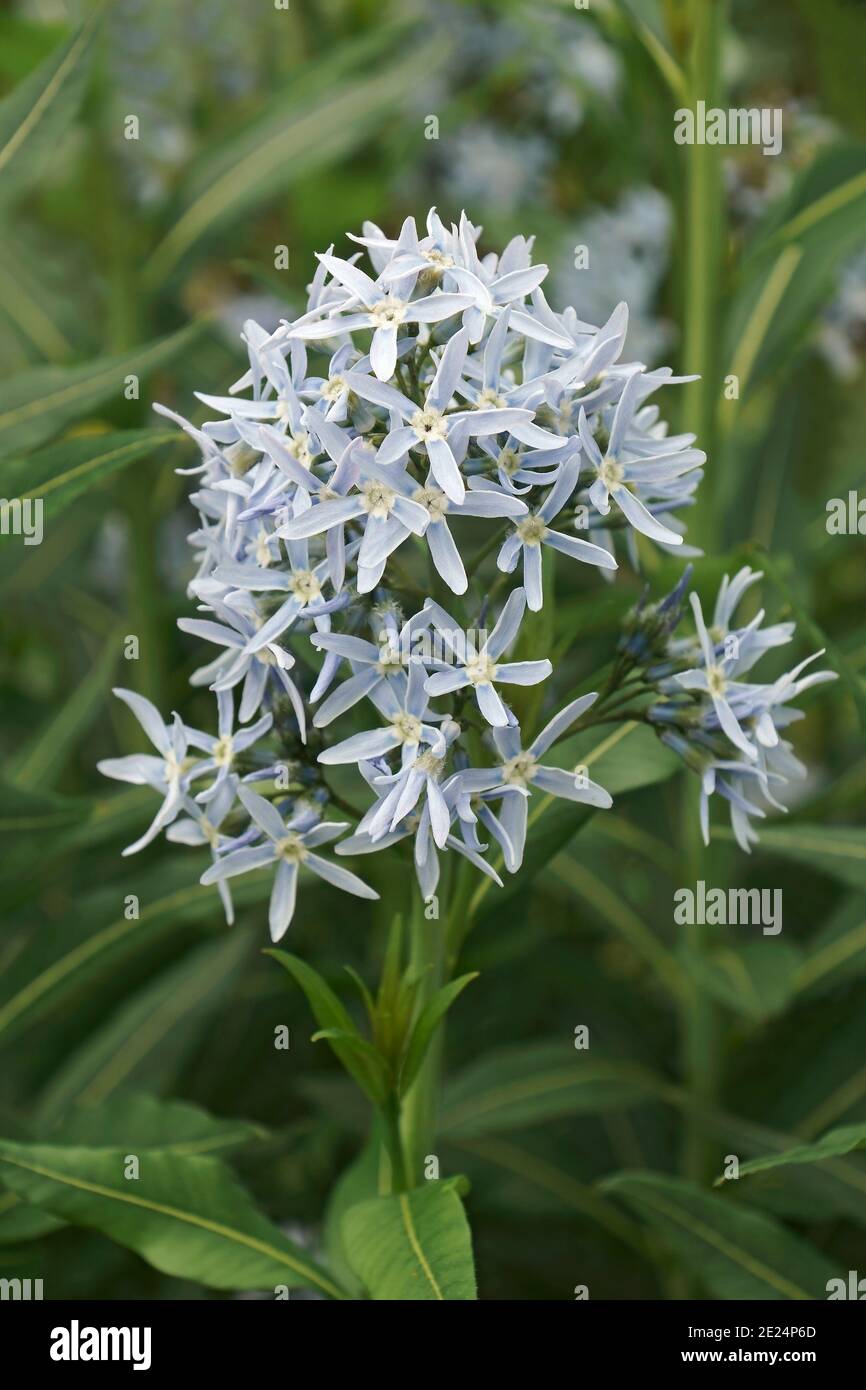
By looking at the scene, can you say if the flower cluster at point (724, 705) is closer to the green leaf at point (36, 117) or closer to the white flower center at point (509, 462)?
the white flower center at point (509, 462)

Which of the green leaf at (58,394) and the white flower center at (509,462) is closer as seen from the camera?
the white flower center at (509,462)

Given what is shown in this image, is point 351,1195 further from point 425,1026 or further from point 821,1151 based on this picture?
point 821,1151

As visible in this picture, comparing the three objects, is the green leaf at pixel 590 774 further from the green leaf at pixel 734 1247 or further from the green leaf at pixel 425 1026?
the green leaf at pixel 734 1247

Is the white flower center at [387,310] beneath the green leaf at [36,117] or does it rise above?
beneath

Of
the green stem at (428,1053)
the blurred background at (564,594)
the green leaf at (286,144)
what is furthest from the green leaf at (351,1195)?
the green leaf at (286,144)

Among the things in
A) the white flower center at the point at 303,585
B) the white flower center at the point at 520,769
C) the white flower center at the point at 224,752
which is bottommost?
the white flower center at the point at 520,769

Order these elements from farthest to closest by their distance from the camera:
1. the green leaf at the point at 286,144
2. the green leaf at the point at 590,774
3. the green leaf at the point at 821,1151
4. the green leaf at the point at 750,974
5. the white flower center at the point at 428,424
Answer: the green leaf at the point at 286,144 < the green leaf at the point at 750,974 < the green leaf at the point at 590,774 < the green leaf at the point at 821,1151 < the white flower center at the point at 428,424

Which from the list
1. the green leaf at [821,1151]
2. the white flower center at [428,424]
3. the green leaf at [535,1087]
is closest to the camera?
the white flower center at [428,424]
